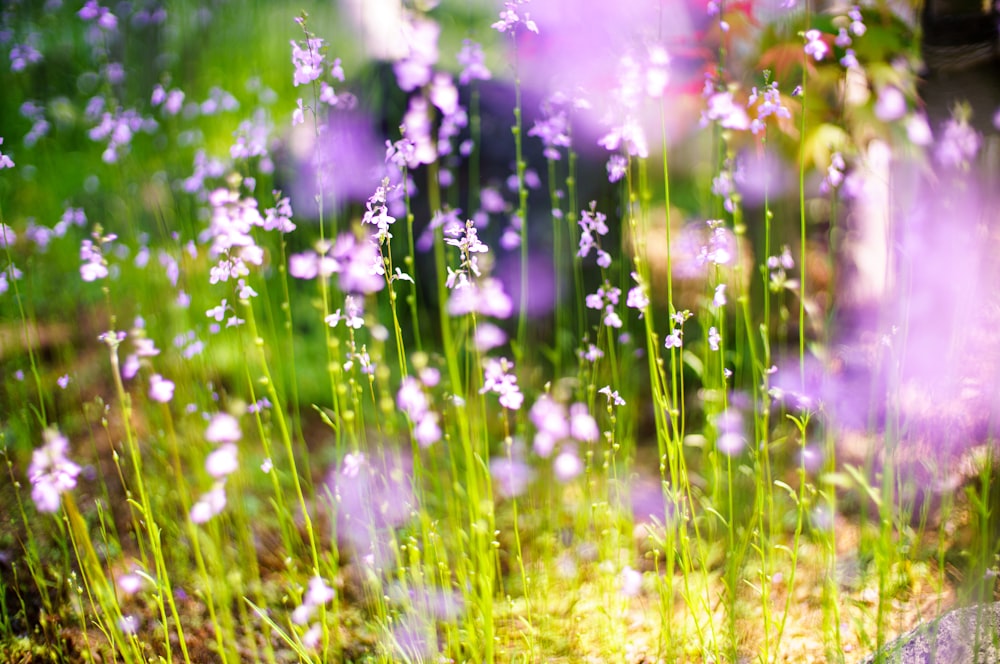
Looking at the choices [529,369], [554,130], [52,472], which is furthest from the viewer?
[529,369]

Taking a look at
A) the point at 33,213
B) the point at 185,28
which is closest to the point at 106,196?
the point at 33,213

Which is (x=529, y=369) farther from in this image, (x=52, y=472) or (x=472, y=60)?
(x=52, y=472)

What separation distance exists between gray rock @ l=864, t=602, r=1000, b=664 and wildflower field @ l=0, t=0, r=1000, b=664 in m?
0.03

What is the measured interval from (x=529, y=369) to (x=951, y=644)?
1661 mm

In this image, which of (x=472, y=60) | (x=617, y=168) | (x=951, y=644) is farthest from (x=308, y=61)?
(x=951, y=644)

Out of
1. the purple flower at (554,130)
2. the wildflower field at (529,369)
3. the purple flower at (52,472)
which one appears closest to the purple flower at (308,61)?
the wildflower field at (529,369)

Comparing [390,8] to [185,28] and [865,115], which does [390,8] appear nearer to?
[185,28]

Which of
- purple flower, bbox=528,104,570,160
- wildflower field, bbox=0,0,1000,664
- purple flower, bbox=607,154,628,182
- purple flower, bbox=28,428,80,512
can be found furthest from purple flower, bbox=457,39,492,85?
purple flower, bbox=28,428,80,512

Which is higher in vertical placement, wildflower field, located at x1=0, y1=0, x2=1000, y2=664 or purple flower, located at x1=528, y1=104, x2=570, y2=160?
purple flower, located at x1=528, y1=104, x2=570, y2=160

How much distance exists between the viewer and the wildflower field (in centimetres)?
142

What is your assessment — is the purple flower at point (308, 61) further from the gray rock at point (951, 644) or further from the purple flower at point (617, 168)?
the gray rock at point (951, 644)

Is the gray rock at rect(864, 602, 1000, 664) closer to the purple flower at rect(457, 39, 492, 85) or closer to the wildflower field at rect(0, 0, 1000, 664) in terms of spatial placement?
the wildflower field at rect(0, 0, 1000, 664)

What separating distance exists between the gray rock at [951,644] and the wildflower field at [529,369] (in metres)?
0.03

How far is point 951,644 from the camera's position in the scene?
1.39 meters
